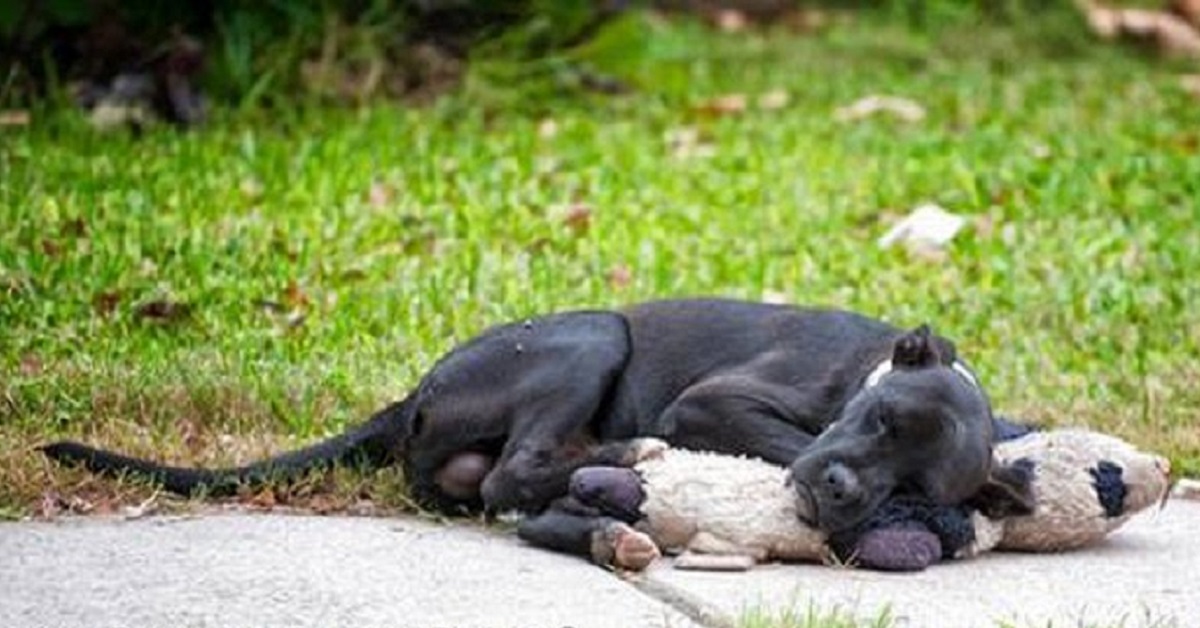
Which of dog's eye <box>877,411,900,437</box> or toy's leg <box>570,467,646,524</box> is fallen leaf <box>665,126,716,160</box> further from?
dog's eye <box>877,411,900,437</box>

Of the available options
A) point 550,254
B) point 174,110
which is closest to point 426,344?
point 550,254

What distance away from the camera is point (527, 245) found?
8.98 meters

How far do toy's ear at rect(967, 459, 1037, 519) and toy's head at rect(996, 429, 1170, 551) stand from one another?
0.02m

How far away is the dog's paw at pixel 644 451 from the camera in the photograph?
575 cm

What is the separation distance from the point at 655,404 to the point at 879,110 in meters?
6.15

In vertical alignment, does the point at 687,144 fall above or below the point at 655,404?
below

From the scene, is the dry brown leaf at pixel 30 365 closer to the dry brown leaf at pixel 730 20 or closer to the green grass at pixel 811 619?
the green grass at pixel 811 619

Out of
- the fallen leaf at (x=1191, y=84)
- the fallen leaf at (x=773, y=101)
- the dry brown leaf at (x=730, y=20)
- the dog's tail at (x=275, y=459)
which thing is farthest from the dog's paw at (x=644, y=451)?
the dry brown leaf at (x=730, y=20)

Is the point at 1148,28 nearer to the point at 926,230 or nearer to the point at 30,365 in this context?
the point at 926,230

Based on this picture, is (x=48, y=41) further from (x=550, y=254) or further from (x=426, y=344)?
(x=426, y=344)

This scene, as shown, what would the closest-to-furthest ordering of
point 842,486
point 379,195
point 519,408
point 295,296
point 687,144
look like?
1. point 842,486
2. point 519,408
3. point 295,296
4. point 379,195
5. point 687,144

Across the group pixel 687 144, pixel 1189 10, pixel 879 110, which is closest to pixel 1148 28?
pixel 1189 10

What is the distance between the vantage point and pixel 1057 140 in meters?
11.2

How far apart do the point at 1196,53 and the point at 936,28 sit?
4.94 feet
